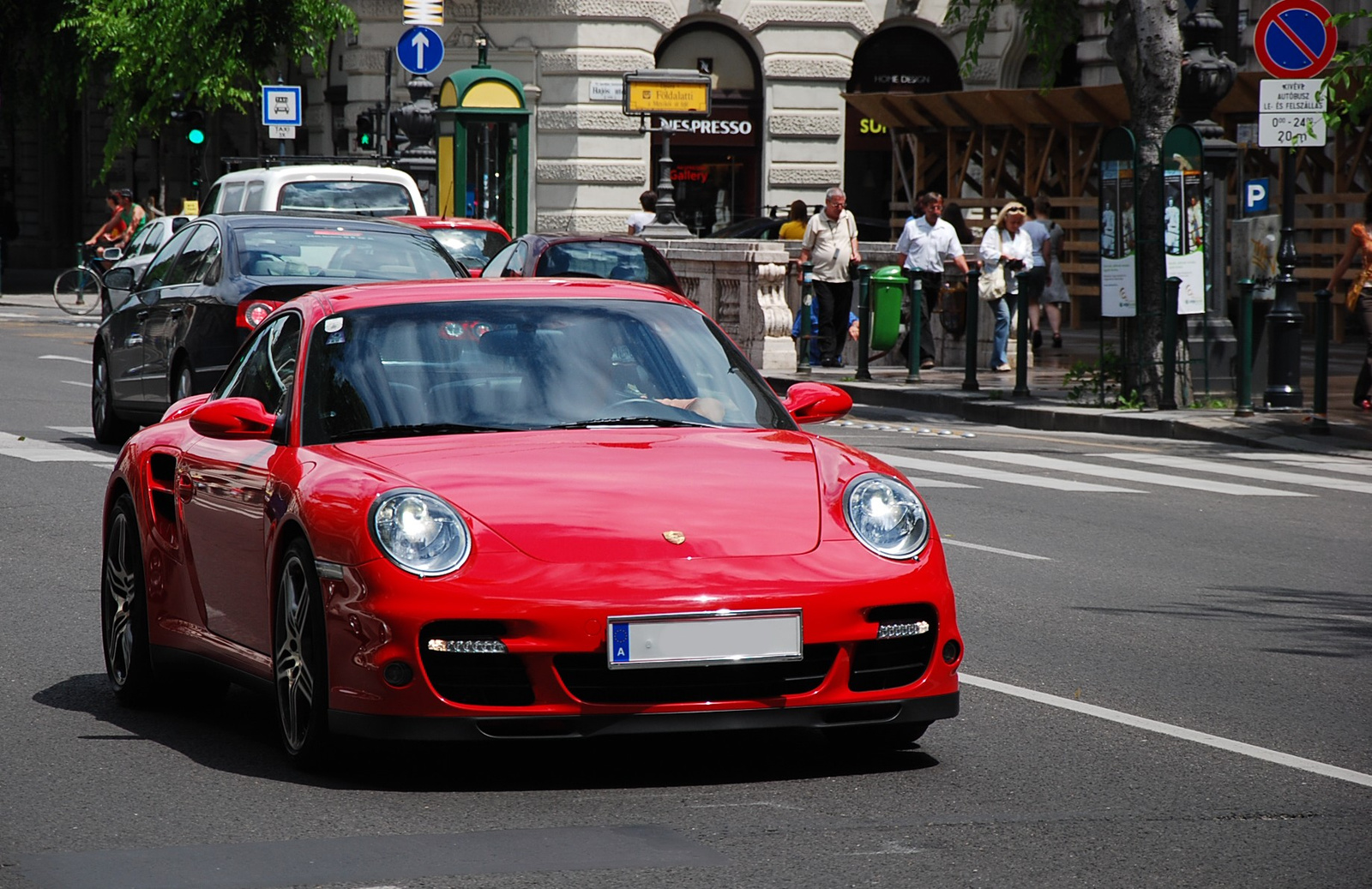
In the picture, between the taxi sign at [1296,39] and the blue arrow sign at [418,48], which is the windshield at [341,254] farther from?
the blue arrow sign at [418,48]

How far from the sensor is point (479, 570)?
5.42m

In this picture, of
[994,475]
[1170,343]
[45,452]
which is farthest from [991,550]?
[1170,343]

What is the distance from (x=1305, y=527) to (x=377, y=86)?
30376mm

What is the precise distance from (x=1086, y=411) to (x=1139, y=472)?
4.13 m

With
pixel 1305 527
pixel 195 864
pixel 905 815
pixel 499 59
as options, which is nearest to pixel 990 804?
pixel 905 815

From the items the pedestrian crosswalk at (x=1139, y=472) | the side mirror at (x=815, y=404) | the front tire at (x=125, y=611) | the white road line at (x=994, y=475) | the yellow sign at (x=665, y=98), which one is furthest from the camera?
the yellow sign at (x=665, y=98)

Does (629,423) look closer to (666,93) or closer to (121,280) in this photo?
(121,280)

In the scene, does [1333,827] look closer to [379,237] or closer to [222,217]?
[379,237]

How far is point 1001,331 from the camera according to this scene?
24.1 meters

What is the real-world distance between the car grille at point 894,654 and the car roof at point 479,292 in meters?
1.42

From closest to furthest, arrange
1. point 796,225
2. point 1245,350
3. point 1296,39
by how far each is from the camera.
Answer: point 1296,39 → point 1245,350 → point 796,225

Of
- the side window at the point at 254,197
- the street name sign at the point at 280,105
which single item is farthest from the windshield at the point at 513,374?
the street name sign at the point at 280,105

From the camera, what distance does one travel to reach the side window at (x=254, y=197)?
2048cm

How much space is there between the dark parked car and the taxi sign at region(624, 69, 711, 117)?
37.9ft
